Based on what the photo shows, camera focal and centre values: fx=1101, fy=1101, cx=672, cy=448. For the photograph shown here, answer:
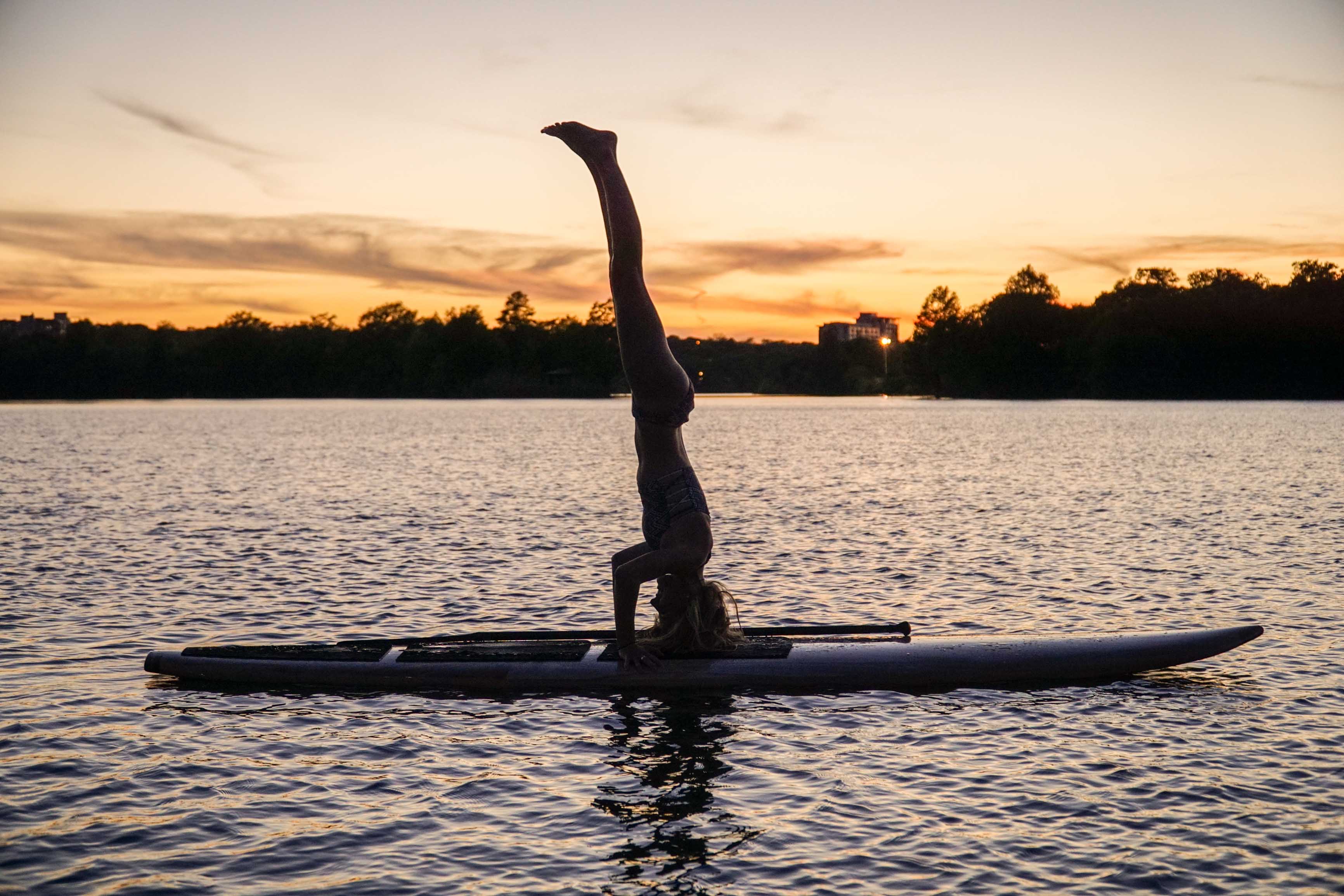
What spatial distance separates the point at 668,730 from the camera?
40.2ft

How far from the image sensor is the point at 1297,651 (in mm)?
15703

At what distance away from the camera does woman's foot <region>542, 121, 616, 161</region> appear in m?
11.8

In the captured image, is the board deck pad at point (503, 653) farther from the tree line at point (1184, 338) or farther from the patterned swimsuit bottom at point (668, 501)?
the tree line at point (1184, 338)

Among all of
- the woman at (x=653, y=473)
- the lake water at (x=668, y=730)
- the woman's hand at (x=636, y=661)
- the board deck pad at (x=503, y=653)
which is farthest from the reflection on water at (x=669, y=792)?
the board deck pad at (x=503, y=653)

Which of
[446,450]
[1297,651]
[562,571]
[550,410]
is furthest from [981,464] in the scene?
[550,410]

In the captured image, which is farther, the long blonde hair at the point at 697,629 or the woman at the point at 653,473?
the long blonde hair at the point at 697,629

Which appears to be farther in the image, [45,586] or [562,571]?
[562,571]

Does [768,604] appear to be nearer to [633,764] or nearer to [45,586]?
[633,764]

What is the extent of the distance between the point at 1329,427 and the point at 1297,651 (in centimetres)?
9365

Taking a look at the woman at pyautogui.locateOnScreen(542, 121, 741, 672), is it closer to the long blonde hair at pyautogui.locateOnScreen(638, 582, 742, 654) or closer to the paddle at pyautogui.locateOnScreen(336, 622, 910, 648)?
the long blonde hair at pyautogui.locateOnScreen(638, 582, 742, 654)

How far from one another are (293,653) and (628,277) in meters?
6.48

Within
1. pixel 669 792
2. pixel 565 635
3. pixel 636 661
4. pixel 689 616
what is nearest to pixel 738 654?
pixel 689 616

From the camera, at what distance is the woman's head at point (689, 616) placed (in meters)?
13.1

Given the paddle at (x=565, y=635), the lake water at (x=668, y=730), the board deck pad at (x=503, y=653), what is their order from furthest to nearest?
1. the paddle at (x=565, y=635)
2. the board deck pad at (x=503, y=653)
3. the lake water at (x=668, y=730)
